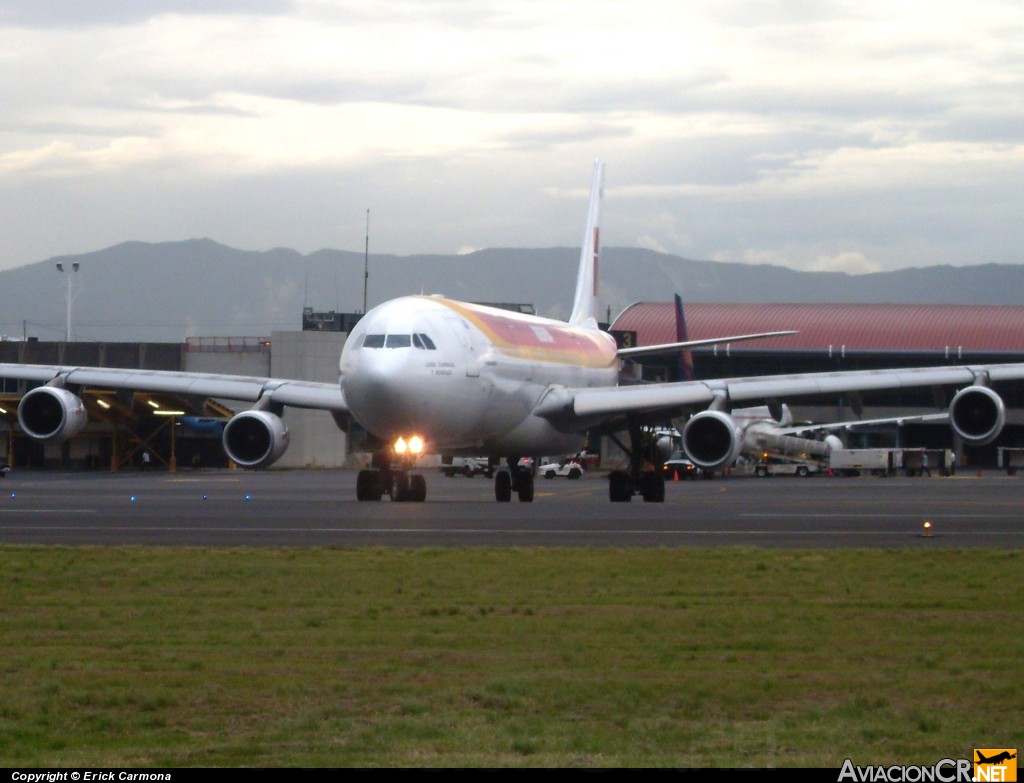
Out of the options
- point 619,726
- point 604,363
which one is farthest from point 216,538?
point 604,363

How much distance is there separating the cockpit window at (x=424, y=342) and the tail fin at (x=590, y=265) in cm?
1694

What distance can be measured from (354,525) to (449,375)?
7859 mm

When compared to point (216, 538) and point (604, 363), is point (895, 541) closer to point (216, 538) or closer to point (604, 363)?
point (216, 538)

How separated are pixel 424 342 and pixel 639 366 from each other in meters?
37.9

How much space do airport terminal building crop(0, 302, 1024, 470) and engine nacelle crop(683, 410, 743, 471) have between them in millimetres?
25957

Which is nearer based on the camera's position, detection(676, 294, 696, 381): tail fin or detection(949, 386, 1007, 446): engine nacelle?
detection(949, 386, 1007, 446): engine nacelle

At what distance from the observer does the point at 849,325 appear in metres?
110

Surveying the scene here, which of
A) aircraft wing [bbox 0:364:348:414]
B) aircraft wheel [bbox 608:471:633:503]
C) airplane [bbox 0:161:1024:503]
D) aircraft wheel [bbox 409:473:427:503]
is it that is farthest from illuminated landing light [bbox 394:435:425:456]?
aircraft wheel [bbox 608:471:633:503]

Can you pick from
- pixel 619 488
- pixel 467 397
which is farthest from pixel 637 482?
pixel 467 397

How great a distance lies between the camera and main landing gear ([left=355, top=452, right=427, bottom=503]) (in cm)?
3400

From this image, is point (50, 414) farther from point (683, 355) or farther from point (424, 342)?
point (683, 355)

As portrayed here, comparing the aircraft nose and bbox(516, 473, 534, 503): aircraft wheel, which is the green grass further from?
bbox(516, 473, 534, 503): aircraft wheel

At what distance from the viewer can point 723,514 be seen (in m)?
30.2

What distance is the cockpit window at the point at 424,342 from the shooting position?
105 ft
